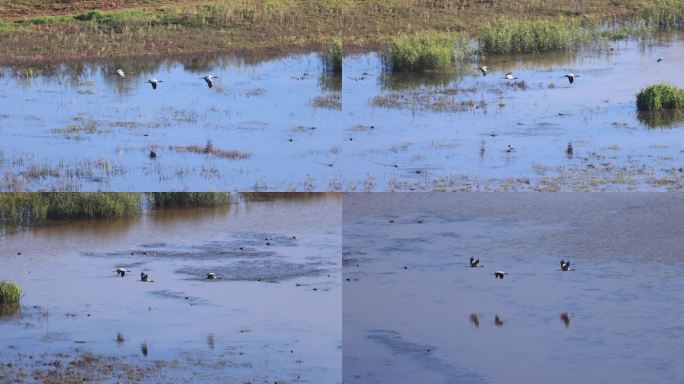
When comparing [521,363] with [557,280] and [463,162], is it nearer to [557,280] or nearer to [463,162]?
[557,280]

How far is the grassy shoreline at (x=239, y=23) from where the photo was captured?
2181cm

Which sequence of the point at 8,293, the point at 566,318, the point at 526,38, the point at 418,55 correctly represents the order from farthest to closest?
1. the point at 526,38
2. the point at 418,55
3. the point at 8,293
4. the point at 566,318

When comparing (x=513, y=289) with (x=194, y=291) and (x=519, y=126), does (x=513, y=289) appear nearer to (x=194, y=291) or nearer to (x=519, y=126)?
(x=194, y=291)

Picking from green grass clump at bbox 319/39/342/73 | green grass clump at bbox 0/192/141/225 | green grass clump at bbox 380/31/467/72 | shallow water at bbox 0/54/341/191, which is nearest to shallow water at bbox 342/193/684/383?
shallow water at bbox 0/54/341/191

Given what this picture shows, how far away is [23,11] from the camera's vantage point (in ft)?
74.7

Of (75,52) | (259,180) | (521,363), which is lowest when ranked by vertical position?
(521,363)

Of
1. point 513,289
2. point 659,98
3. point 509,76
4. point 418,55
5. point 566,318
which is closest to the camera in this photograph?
point 566,318

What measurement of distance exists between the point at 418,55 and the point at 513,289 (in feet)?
25.1

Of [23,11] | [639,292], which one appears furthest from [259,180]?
[23,11]

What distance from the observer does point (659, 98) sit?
59.0ft

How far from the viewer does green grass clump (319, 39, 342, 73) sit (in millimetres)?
20984

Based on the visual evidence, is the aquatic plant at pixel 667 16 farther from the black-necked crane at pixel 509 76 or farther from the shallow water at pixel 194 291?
the shallow water at pixel 194 291

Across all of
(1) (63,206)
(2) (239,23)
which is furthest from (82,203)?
(2) (239,23)

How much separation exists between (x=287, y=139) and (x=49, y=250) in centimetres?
332
